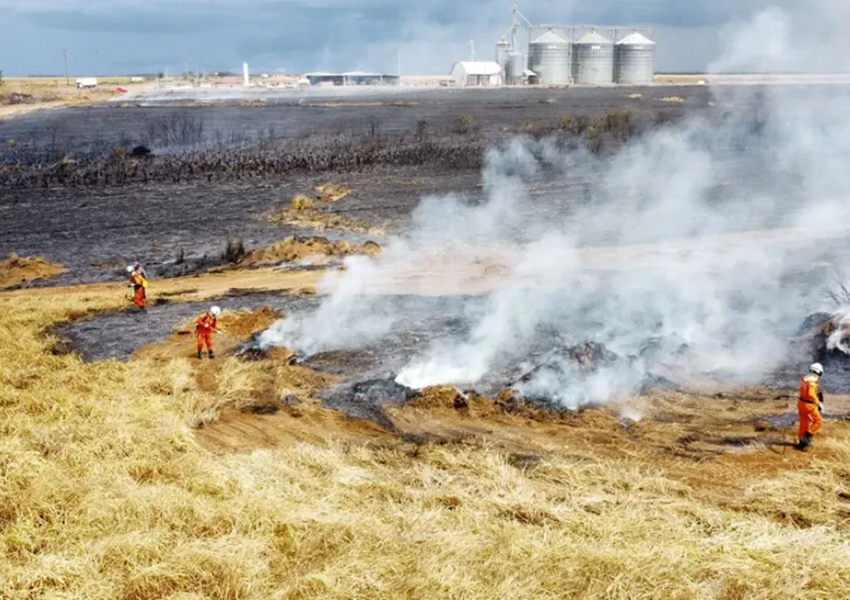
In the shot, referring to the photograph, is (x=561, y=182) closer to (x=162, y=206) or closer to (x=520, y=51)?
(x=162, y=206)

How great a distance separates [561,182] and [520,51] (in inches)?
4753

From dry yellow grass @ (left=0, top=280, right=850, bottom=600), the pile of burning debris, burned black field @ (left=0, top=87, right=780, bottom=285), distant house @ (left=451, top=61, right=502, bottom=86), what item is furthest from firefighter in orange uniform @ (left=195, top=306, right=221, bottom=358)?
distant house @ (left=451, top=61, right=502, bottom=86)

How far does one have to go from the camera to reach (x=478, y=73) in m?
155

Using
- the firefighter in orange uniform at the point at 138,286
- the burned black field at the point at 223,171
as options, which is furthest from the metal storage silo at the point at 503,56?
the firefighter in orange uniform at the point at 138,286

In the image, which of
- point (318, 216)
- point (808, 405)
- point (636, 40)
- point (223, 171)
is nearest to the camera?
point (808, 405)

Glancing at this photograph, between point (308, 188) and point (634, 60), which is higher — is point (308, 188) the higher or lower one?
the lower one

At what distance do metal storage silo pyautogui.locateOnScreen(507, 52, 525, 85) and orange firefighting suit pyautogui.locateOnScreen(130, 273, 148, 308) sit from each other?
13888 centimetres

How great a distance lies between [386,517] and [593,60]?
463 feet

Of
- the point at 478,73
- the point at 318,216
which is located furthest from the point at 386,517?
the point at 478,73

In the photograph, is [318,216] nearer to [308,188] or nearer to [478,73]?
[308,188]

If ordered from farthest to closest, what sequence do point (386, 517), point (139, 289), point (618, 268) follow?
point (618, 268) < point (139, 289) < point (386, 517)

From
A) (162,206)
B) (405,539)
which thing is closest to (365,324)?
(405,539)

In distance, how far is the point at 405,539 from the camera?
355 inches

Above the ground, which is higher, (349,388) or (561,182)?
(561,182)
